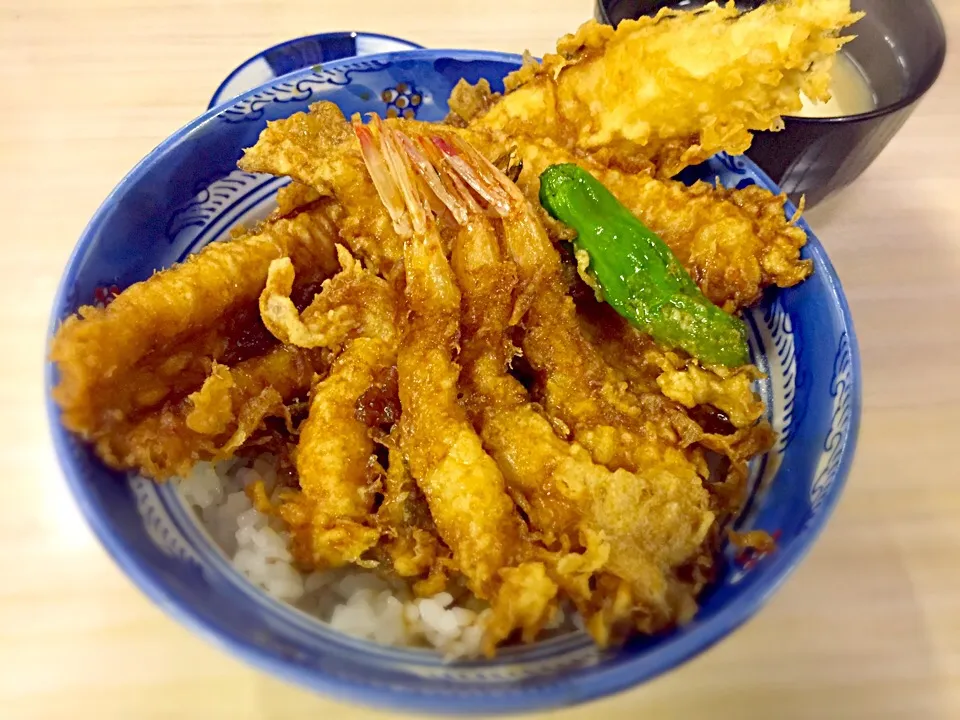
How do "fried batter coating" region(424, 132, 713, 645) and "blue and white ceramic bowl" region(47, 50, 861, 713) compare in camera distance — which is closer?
"blue and white ceramic bowl" region(47, 50, 861, 713)

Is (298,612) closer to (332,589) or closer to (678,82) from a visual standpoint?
(332,589)

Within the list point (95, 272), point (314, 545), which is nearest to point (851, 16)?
point (314, 545)

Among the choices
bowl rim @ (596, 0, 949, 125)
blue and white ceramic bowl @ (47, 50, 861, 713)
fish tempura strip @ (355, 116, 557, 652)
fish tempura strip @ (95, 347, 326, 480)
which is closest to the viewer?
blue and white ceramic bowl @ (47, 50, 861, 713)

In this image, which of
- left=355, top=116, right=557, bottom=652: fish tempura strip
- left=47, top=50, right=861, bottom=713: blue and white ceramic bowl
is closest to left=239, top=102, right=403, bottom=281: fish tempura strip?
left=355, top=116, right=557, bottom=652: fish tempura strip

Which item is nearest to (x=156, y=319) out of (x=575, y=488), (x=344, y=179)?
(x=344, y=179)

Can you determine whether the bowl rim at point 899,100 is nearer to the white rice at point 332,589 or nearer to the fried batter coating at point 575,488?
the fried batter coating at point 575,488

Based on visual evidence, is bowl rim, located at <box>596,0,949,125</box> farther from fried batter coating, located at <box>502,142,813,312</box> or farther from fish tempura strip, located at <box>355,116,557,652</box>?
fish tempura strip, located at <box>355,116,557,652</box>

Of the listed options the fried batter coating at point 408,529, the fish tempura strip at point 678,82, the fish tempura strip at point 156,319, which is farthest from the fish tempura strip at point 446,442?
the fish tempura strip at point 678,82

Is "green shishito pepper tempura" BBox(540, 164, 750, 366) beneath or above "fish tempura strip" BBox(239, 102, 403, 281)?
beneath
